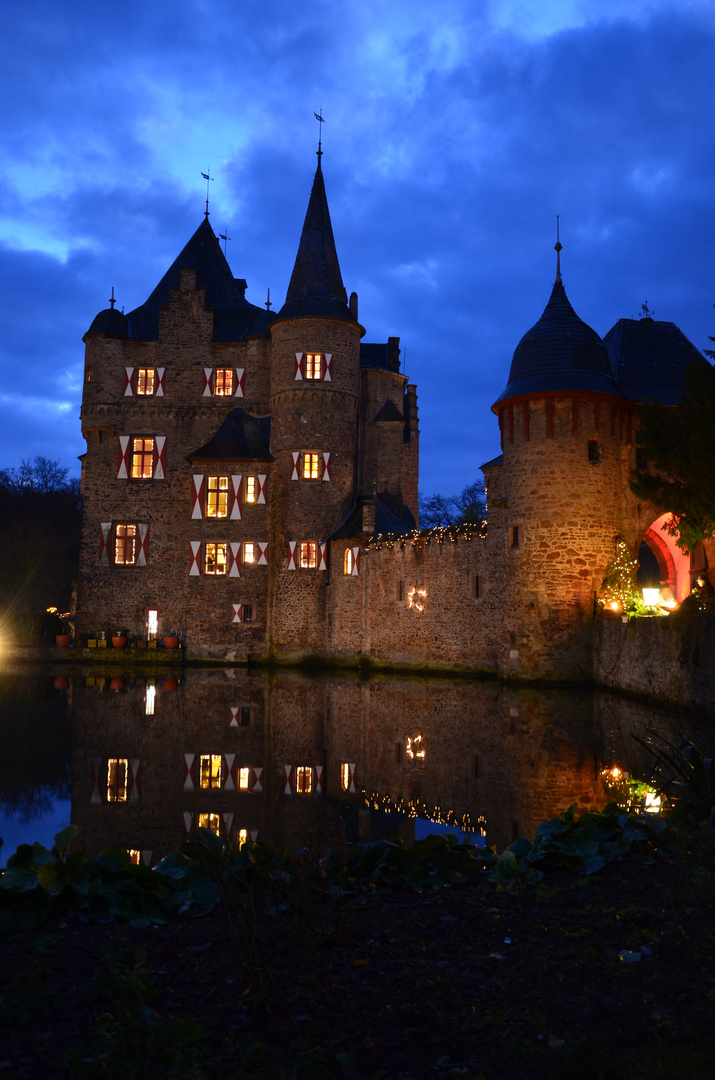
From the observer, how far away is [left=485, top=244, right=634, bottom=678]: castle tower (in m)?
19.3

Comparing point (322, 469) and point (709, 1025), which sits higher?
point (322, 469)

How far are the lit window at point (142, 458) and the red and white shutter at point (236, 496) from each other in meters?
3.52

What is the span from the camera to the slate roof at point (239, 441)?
1056 inches

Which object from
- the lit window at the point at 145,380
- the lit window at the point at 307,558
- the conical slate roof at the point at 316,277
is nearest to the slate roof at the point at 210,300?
the lit window at the point at 145,380

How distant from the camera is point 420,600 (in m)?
23.2

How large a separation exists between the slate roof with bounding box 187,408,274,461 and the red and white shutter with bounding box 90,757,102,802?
18563 mm

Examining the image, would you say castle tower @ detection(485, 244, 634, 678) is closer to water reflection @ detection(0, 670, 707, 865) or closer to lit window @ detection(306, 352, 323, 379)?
water reflection @ detection(0, 670, 707, 865)

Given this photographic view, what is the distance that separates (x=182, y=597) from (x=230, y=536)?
2986 millimetres

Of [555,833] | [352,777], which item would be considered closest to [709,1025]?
[555,833]

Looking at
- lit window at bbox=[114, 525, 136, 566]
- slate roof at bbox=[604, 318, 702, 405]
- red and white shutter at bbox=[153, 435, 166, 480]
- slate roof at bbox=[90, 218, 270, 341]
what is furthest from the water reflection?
slate roof at bbox=[90, 218, 270, 341]

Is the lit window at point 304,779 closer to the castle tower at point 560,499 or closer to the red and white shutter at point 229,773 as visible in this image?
the red and white shutter at point 229,773

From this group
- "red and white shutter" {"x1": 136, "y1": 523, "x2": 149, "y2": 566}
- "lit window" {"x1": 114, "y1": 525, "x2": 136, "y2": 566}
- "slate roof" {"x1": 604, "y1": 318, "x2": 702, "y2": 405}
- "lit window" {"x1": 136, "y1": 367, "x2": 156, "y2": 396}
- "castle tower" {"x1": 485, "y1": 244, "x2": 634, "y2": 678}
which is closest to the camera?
"castle tower" {"x1": 485, "y1": 244, "x2": 634, "y2": 678}

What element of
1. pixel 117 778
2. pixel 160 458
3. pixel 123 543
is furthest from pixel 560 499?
pixel 123 543

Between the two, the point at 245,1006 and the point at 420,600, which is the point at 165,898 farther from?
the point at 420,600
